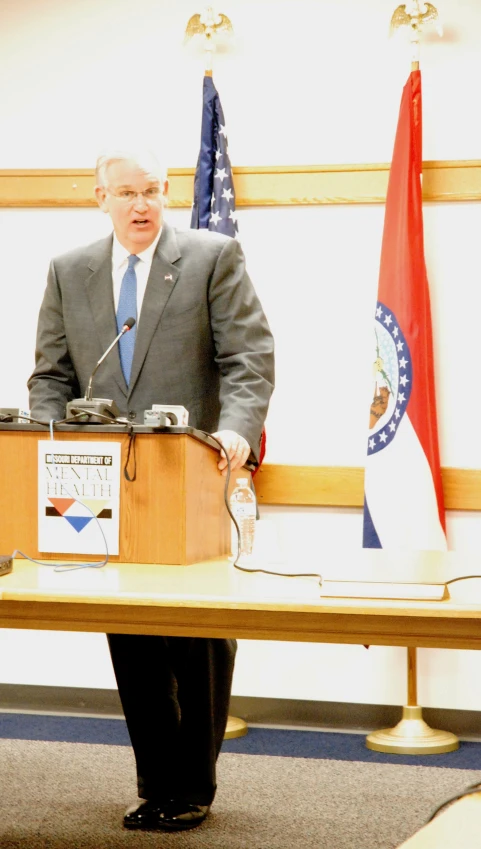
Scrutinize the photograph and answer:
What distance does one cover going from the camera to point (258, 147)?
3965 millimetres

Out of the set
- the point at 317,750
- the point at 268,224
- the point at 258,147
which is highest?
the point at 258,147

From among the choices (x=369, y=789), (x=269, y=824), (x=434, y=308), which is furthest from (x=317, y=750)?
(x=434, y=308)

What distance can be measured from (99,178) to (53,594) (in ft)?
4.39

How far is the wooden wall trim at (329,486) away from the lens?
3756 millimetres

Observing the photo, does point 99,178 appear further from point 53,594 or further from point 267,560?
point 53,594

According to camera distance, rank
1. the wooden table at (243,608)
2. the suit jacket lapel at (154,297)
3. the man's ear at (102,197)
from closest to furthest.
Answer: the wooden table at (243,608) → the suit jacket lapel at (154,297) → the man's ear at (102,197)

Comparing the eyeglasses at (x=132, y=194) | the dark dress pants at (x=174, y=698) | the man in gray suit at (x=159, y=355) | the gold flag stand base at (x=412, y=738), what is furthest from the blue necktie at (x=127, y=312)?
the gold flag stand base at (x=412, y=738)

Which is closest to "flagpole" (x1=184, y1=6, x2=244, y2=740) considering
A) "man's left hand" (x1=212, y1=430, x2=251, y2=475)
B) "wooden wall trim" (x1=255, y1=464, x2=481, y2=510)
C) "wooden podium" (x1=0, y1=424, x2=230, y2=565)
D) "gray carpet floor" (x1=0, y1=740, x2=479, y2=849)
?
"gray carpet floor" (x1=0, y1=740, x2=479, y2=849)

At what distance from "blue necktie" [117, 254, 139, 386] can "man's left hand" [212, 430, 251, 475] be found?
0.34 m

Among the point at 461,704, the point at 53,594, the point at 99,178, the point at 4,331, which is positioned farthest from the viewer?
the point at 4,331

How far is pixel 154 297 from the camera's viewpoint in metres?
2.32

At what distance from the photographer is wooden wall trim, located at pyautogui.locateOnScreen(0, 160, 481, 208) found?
149 inches

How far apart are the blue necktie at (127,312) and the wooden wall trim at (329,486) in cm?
164

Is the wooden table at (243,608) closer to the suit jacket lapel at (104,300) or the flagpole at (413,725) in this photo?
the suit jacket lapel at (104,300)
